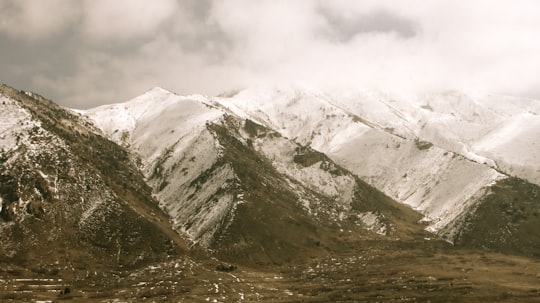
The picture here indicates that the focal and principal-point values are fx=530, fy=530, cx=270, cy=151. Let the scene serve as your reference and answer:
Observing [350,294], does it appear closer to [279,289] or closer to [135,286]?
[279,289]

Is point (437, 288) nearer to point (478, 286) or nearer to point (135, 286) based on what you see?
point (478, 286)

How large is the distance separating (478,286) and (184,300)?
10232 centimetres

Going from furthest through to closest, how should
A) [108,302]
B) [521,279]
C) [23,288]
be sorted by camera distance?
[521,279] < [23,288] < [108,302]

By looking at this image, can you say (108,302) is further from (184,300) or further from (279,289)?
(279,289)

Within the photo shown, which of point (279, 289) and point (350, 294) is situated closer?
point (350, 294)

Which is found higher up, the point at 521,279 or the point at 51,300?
the point at 51,300

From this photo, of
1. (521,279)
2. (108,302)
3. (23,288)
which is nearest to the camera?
(108,302)

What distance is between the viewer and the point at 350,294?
606 ft

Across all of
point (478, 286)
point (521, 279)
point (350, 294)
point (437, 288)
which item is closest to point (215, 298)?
point (350, 294)

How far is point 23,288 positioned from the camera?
18325 centimetres

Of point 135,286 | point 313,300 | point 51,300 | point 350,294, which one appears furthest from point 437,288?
point 51,300

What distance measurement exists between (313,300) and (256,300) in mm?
19226

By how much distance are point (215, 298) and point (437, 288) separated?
77.8m

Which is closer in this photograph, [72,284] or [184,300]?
[184,300]
